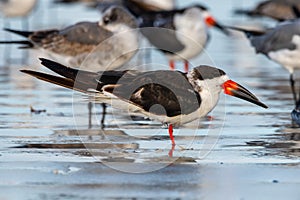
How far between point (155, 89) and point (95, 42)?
329cm

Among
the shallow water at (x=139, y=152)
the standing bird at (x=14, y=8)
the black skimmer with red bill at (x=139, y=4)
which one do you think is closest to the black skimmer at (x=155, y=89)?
the shallow water at (x=139, y=152)

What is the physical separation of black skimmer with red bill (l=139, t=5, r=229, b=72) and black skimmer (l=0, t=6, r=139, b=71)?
263cm

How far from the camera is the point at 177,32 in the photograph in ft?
46.4

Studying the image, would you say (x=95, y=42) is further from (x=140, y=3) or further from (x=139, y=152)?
(x=140, y=3)

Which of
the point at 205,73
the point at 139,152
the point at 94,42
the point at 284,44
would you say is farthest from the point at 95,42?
the point at 139,152

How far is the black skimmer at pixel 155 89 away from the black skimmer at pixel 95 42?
274 cm

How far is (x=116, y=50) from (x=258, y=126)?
7.68 ft

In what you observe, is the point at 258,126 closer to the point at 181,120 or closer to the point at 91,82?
the point at 181,120

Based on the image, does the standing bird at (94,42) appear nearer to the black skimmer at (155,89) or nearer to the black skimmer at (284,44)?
the black skimmer at (284,44)

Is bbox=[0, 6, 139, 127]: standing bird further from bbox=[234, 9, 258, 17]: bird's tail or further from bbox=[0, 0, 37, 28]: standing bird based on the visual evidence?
bbox=[234, 9, 258, 17]: bird's tail

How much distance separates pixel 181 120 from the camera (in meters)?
7.75

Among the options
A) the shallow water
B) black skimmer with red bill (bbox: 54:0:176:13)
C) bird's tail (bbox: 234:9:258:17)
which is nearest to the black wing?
the shallow water

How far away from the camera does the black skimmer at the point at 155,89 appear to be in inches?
299

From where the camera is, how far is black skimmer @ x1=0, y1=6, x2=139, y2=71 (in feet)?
34.9
